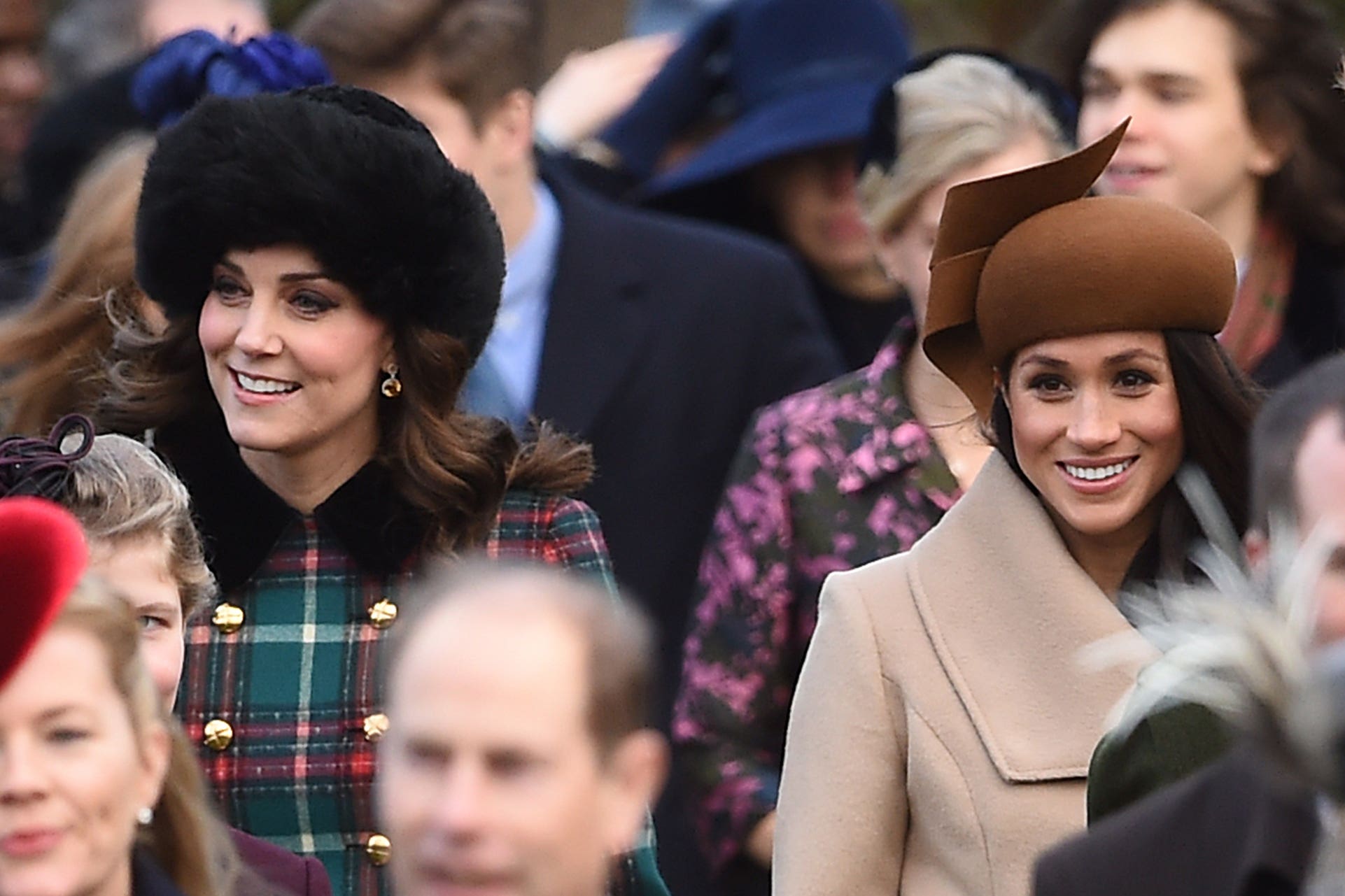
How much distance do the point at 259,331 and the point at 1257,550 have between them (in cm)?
203

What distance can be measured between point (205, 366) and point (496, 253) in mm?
513

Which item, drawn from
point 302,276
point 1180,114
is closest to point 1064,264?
point 302,276

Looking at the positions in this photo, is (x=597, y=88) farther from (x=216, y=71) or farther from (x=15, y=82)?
(x=216, y=71)

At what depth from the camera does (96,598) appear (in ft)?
12.9

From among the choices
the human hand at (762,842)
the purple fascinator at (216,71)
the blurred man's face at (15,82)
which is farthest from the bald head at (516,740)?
the blurred man's face at (15,82)

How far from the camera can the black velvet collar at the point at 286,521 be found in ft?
17.8

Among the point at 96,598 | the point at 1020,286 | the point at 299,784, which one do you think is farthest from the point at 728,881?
the point at 96,598

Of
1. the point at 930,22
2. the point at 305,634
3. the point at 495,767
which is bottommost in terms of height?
the point at 495,767

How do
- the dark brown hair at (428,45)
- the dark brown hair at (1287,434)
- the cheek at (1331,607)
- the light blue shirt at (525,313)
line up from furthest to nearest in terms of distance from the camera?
the dark brown hair at (428,45), the light blue shirt at (525,313), the dark brown hair at (1287,434), the cheek at (1331,607)

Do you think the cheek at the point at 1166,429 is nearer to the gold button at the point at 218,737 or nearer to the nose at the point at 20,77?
the gold button at the point at 218,737

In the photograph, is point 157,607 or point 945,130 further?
point 945,130

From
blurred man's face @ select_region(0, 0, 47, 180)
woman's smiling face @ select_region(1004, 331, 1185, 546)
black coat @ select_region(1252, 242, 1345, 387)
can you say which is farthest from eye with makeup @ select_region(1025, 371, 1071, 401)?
blurred man's face @ select_region(0, 0, 47, 180)

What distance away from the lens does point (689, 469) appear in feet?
23.1

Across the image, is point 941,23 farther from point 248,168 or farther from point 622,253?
point 248,168
